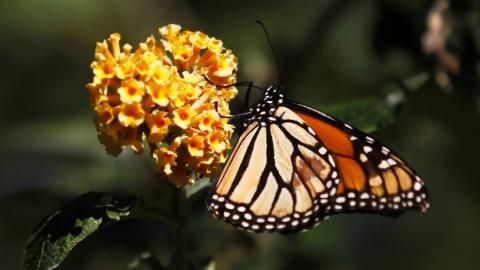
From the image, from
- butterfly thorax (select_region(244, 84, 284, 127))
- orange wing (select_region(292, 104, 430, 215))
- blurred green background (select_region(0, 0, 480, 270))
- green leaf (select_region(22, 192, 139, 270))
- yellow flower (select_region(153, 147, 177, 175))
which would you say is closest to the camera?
green leaf (select_region(22, 192, 139, 270))

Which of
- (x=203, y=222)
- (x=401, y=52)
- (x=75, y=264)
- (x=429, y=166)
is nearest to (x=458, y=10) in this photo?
(x=401, y=52)

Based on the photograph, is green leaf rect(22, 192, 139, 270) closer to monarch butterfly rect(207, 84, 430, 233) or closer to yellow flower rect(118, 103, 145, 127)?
yellow flower rect(118, 103, 145, 127)

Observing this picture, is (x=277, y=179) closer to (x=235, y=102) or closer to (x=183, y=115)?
(x=183, y=115)

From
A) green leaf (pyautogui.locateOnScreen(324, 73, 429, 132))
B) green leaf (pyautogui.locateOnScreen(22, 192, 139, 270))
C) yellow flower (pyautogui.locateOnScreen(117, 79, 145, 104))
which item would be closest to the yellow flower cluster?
yellow flower (pyautogui.locateOnScreen(117, 79, 145, 104))

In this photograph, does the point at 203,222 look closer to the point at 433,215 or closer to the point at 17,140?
the point at 17,140

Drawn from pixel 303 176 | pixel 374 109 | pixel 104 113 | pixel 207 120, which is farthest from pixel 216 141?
pixel 374 109

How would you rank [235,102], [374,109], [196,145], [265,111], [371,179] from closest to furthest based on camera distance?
[196,145] < [371,179] < [265,111] < [374,109] < [235,102]
